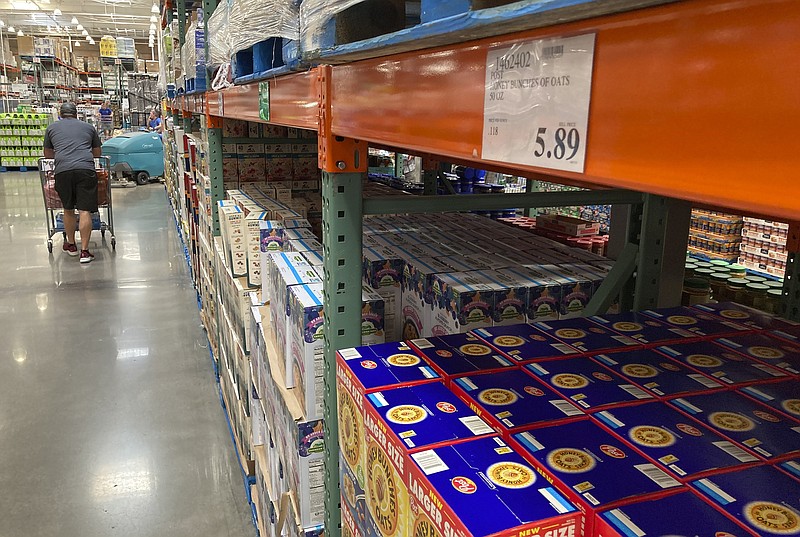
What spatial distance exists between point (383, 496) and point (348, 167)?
0.67m

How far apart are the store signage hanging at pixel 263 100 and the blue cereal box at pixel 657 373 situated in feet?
3.92

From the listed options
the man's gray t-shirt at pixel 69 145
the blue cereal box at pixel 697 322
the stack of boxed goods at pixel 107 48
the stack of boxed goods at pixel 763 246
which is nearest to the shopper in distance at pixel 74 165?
the man's gray t-shirt at pixel 69 145

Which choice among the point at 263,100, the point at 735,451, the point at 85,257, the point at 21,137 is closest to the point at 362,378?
the point at 735,451

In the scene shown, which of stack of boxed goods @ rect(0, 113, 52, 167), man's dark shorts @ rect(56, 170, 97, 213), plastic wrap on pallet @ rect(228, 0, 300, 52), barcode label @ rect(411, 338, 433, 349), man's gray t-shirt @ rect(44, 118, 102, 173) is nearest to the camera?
barcode label @ rect(411, 338, 433, 349)

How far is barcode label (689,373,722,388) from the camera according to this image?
1.10 m

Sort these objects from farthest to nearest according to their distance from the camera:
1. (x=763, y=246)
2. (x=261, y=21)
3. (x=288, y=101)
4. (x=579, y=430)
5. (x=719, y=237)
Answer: (x=719, y=237)
(x=763, y=246)
(x=261, y=21)
(x=288, y=101)
(x=579, y=430)

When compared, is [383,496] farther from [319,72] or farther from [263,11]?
[263,11]

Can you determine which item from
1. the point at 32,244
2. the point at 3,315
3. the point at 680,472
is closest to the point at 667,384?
the point at 680,472

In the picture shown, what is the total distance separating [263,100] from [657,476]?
1.55 metres

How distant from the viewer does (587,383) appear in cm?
111

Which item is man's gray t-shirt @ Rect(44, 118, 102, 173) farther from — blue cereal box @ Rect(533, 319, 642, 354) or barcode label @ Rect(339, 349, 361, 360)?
blue cereal box @ Rect(533, 319, 642, 354)

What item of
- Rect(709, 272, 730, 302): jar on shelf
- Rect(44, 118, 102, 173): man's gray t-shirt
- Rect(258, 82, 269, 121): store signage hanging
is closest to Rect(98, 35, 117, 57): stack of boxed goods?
Rect(44, 118, 102, 173): man's gray t-shirt

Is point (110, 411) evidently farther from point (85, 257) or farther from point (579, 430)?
point (85, 257)

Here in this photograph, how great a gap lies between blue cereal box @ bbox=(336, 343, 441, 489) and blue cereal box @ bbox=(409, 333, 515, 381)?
2 centimetres
